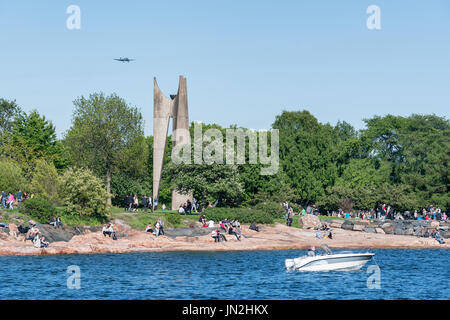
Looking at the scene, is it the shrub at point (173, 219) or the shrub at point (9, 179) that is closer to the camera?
the shrub at point (173, 219)

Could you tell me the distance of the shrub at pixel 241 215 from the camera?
69.9m

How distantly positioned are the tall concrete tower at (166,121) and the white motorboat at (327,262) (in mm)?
33630

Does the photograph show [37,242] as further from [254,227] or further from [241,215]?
[241,215]

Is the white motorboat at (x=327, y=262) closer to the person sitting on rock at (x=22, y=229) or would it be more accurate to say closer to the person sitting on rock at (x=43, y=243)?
the person sitting on rock at (x=43, y=243)

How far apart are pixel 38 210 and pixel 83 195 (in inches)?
182

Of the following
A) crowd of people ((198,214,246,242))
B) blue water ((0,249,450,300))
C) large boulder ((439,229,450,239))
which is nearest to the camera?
blue water ((0,249,450,300))

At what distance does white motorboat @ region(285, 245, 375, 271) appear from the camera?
45219 millimetres

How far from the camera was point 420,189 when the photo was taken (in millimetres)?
95750

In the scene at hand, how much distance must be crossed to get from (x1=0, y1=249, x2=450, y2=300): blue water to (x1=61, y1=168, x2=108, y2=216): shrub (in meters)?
9.09

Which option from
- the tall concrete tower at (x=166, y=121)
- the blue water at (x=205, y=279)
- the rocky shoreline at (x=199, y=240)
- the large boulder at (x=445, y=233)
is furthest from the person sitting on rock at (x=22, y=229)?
the large boulder at (x=445, y=233)

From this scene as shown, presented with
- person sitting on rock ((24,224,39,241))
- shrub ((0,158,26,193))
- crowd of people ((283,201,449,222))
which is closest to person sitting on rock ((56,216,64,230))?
person sitting on rock ((24,224,39,241))

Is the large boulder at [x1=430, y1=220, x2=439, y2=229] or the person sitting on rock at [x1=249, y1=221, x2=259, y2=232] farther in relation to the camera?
the large boulder at [x1=430, y1=220, x2=439, y2=229]

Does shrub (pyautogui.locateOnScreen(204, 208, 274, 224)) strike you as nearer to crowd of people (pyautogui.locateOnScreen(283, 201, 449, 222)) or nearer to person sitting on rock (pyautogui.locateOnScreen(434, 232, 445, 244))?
crowd of people (pyautogui.locateOnScreen(283, 201, 449, 222))

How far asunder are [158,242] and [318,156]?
45.9m
